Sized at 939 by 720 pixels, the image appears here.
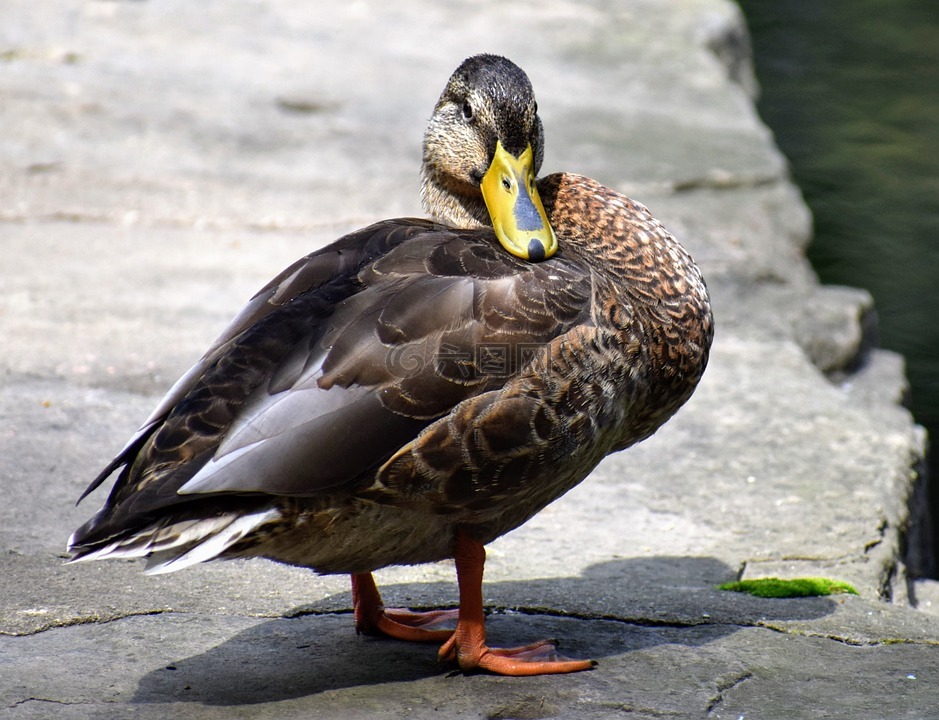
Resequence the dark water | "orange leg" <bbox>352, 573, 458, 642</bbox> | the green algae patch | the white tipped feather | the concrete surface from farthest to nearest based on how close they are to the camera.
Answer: the dark water
the green algae patch
"orange leg" <bbox>352, 573, 458, 642</bbox>
the concrete surface
the white tipped feather

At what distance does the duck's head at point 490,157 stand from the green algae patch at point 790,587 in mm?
1191

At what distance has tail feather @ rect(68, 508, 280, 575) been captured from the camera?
9.21 feet

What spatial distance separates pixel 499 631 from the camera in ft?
11.3

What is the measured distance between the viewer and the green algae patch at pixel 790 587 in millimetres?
3758

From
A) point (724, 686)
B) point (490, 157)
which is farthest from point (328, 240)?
point (724, 686)

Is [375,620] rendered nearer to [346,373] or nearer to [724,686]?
[346,373]

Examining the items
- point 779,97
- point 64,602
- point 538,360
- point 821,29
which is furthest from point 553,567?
point 821,29

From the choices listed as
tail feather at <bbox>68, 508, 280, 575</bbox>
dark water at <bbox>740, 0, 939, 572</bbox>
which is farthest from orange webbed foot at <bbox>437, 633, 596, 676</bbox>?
dark water at <bbox>740, 0, 939, 572</bbox>

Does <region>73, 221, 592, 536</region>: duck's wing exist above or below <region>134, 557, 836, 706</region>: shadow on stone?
above

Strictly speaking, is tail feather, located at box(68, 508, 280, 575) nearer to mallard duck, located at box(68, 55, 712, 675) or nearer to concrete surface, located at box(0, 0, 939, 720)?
mallard duck, located at box(68, 55, 712, 675)

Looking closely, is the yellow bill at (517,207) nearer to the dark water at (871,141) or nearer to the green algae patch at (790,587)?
the green algae patch at (790,587)

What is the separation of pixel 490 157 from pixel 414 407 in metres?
0.94

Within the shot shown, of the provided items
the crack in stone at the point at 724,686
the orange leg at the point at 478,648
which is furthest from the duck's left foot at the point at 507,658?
the crack in stone at the point at 724,686

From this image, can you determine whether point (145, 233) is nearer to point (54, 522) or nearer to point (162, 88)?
point (162, 88)
